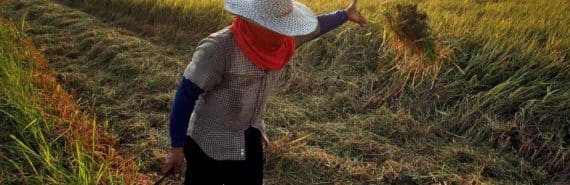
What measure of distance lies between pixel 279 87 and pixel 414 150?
129 cm

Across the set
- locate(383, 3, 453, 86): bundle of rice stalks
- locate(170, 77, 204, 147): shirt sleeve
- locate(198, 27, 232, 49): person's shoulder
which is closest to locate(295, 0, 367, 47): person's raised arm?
locate(198, 27, 232, 49): person's shoulder

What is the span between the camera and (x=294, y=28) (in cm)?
157

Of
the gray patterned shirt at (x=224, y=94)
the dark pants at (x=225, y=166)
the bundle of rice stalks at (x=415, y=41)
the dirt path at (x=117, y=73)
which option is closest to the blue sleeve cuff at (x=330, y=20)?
the gray patterned shirt at (x=224, y=94)

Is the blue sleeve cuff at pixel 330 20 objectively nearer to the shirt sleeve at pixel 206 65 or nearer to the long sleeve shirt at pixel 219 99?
the long sleeve shirt at pixel 219 99

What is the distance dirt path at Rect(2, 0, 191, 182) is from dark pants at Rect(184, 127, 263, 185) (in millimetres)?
1025

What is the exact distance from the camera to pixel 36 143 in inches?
96.4

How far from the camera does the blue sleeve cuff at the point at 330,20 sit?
6.60ft

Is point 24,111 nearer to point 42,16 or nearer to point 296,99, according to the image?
point 296,99

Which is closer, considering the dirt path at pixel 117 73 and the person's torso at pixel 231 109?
the person's torso at pixel 231 109

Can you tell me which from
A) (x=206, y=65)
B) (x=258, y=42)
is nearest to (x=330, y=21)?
(x=258, y=42)

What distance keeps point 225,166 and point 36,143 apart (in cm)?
117

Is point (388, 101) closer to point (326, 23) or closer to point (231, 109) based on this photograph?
point (326, 23)

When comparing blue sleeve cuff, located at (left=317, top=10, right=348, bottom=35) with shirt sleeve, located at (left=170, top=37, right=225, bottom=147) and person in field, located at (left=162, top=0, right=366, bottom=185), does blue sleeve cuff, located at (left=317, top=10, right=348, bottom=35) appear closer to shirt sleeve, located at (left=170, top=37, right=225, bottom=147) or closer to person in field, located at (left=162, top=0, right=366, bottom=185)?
person in field, located at (left=162, top=0, right=366, bottom=185)

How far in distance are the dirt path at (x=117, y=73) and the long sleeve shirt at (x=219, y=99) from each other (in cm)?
118
